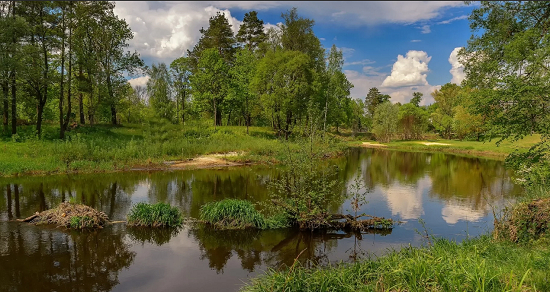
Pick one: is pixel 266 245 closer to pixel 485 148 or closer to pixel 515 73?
pixel 515 73

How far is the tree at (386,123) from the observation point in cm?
6069

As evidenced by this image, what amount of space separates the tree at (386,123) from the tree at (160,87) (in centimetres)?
4031

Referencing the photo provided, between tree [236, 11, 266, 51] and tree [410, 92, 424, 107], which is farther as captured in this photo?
tree [410, 92, 424, 107]

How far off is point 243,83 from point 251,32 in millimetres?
13768

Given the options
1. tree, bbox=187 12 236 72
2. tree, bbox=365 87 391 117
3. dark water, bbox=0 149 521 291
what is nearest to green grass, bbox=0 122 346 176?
dark water, bbox=0 149 521 291

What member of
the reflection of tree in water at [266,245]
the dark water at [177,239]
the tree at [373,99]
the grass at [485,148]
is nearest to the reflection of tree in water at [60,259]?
the dark water at [177,239]

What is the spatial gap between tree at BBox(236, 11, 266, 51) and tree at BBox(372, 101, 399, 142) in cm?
2900

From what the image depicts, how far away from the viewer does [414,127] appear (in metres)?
65.9

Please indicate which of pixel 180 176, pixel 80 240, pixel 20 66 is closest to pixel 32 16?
pixel 20 66

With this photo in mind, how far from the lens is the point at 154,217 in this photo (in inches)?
451

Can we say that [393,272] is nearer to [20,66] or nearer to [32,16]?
[20,66]

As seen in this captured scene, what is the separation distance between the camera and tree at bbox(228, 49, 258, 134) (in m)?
41.2

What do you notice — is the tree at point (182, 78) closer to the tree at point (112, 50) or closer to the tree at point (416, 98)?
the tree at point (112, 50)

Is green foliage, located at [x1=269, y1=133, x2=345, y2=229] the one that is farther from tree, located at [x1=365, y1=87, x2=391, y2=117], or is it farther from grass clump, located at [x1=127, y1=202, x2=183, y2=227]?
tree, located at [x1=365, y1=87, x2=391, y2=117]
